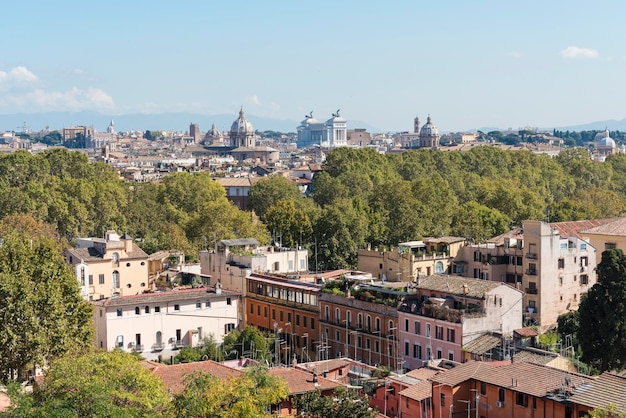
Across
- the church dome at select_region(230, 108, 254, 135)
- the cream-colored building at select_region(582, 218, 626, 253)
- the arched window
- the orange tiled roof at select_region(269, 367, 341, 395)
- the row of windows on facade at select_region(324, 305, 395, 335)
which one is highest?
the church dome at select_region(230, 108, 254, 135)

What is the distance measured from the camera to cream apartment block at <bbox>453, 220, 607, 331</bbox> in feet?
136

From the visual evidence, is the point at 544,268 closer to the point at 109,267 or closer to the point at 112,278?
the point at 112,278

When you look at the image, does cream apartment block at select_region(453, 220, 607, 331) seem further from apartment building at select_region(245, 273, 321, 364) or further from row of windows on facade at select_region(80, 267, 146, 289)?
row of windows on facade at select_region(80, 267, 146, 289)

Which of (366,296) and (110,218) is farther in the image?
(110,218)

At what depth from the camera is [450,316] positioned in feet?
108

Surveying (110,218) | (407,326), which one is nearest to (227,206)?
(110,218)

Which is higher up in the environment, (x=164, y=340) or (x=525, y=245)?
(x=525, y=245)

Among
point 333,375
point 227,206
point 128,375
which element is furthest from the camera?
point 227,206

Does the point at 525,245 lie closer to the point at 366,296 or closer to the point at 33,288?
the point at 366,296

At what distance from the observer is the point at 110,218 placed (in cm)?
6278

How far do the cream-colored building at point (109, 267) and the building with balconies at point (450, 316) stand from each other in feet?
40.2

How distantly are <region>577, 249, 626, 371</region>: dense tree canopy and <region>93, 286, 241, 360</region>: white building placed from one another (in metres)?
12.9

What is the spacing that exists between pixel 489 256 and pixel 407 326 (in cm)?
1081

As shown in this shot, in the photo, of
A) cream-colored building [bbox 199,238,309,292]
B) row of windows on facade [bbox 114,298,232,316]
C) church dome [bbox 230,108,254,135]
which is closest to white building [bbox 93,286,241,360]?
row of windows on facade [bbox 114,298,232,316]
